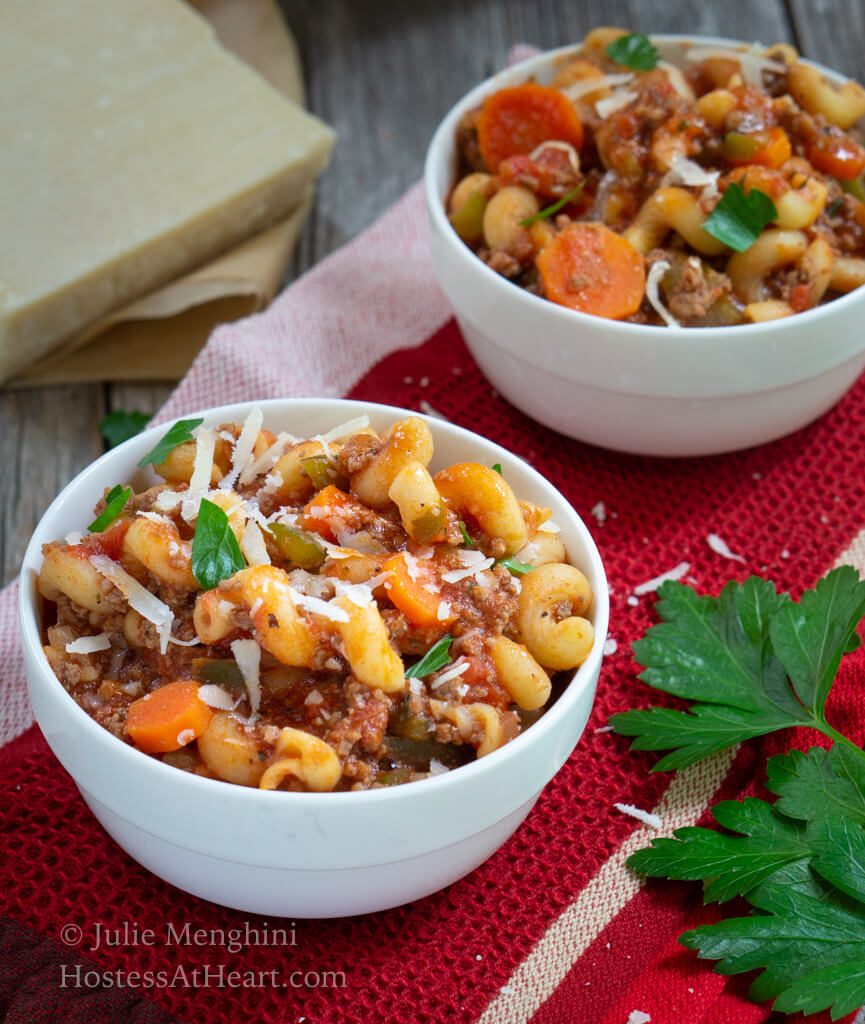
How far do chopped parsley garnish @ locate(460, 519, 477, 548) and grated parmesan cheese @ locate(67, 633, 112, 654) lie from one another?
459 mm

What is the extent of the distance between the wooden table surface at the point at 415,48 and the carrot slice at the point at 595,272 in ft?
3.53

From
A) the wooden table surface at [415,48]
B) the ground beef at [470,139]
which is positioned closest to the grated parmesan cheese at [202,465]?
the ground beef at [470,139]

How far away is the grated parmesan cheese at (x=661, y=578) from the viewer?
214cm

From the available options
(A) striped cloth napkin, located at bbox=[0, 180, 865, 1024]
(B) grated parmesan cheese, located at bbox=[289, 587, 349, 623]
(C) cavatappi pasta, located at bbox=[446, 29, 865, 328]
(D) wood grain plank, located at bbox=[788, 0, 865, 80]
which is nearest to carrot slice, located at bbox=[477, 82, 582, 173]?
(C) cavatappi pasta, located at bbox=[446, 29, 865, 328]

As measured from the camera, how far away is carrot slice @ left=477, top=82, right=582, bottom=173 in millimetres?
2371

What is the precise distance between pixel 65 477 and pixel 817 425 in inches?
57.0

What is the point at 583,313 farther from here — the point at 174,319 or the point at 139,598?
the point at 174,319

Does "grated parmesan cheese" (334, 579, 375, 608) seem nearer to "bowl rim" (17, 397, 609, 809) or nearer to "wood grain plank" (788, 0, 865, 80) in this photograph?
"bowl rim" (17, 397, 609, 809)

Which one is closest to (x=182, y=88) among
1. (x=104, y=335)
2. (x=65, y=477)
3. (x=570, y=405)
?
(x=104, y=335)

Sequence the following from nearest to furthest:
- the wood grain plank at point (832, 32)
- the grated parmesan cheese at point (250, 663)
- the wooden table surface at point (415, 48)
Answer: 1. the grated parmesan cheese at point (250, 663)
2. the wooden table surface at point (415, 48)
3. the wood grain plank at point (832, 32)

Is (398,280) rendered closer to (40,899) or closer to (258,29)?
(258,29)

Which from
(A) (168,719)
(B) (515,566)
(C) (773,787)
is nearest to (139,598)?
(A) (168,719)

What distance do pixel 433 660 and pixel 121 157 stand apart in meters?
1.80

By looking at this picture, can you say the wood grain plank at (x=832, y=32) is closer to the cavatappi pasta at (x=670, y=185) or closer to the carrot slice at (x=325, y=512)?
the cavatappi pasta at (x=670, y=185)
